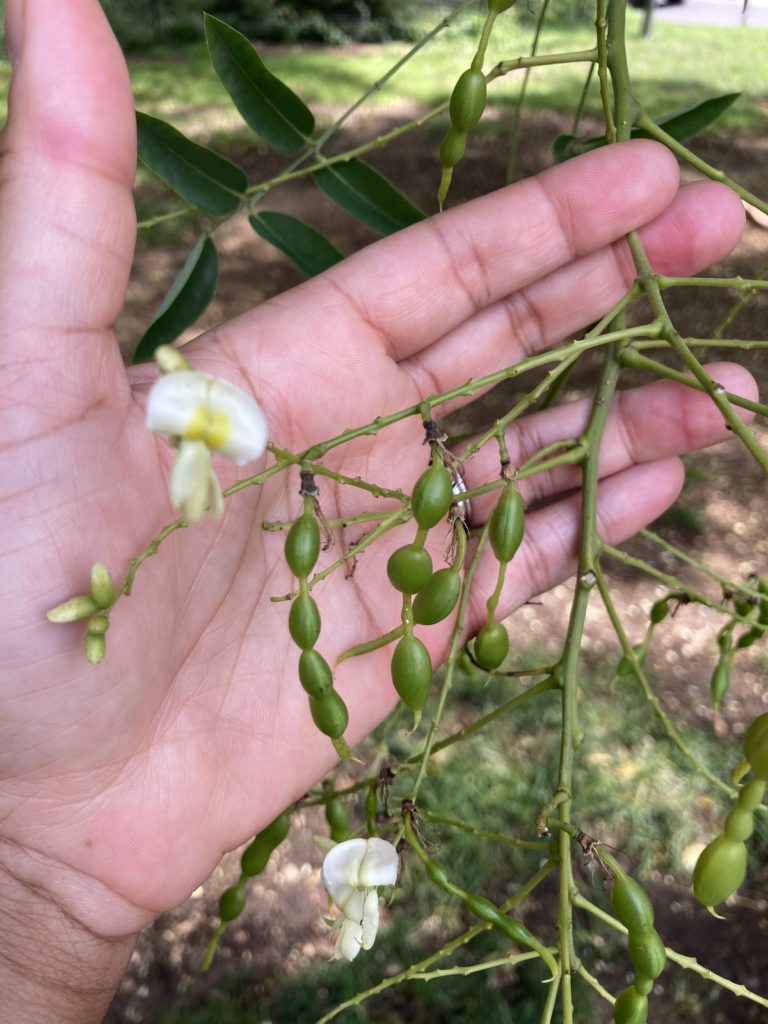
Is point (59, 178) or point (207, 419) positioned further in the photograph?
point (59, 178)

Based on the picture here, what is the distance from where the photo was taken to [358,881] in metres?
1.07

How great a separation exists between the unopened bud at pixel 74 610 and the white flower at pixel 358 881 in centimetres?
37

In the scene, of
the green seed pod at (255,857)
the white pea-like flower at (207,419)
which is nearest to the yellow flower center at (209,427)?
the white pea-like flower at (207,419)

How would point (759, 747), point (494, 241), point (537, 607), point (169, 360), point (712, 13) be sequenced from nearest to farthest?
point (169, 360), point (759, 747), point (494, 241), point (537, 607), point (712, 13)

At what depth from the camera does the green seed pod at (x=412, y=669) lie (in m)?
1.03

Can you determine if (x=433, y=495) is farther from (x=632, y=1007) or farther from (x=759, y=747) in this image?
(x=632, y=1007)

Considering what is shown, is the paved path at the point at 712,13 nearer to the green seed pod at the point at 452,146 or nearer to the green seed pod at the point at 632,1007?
the green seed pod at the point at 452,146

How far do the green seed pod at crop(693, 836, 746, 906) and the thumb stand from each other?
0.86 meters

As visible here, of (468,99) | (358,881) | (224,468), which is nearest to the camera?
(358,881)

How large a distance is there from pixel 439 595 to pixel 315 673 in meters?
0.15

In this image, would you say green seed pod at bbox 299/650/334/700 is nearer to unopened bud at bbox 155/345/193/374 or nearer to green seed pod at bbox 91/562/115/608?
green seed pod at bbox 91/562/115/608

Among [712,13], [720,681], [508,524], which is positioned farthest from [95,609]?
[712,13]

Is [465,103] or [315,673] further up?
[465,103]

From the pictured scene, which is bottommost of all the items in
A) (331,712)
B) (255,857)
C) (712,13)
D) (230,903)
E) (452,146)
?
(712,13)
